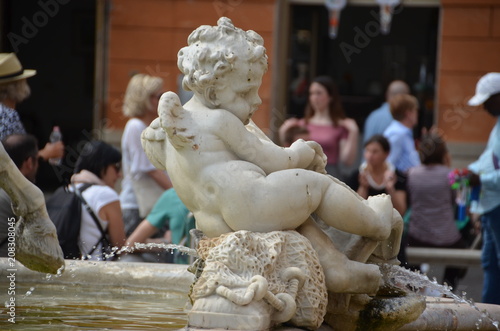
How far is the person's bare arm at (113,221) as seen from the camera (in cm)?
743

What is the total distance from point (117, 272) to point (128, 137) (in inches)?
152

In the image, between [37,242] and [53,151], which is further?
[53,151]

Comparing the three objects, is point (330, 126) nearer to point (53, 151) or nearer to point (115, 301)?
point (53, 151)

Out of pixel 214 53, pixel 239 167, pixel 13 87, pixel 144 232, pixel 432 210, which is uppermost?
pixel 214 53

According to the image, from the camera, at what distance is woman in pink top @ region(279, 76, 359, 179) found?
1059cm

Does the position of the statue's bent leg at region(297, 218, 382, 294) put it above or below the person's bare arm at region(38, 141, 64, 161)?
above

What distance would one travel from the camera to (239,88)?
179 inches

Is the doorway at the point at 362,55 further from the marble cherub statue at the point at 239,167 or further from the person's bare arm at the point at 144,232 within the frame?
the marble cherub statue at the point at 239,167

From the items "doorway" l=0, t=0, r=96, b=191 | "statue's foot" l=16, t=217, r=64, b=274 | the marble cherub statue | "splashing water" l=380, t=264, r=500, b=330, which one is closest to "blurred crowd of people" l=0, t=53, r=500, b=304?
"statue's foot" l=16, t=217, r=64, b=274

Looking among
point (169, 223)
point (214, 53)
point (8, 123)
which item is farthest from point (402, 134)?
point (214, 53)

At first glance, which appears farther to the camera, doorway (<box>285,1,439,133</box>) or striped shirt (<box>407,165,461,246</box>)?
doorway (<box>285,1,439,133</box>)

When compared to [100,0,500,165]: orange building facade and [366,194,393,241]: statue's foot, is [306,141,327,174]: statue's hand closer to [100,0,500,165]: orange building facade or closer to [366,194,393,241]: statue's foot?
[366,194,393,241]: statue's foot

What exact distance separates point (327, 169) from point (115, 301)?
4.91 m

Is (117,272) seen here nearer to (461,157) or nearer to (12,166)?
(12,166)
